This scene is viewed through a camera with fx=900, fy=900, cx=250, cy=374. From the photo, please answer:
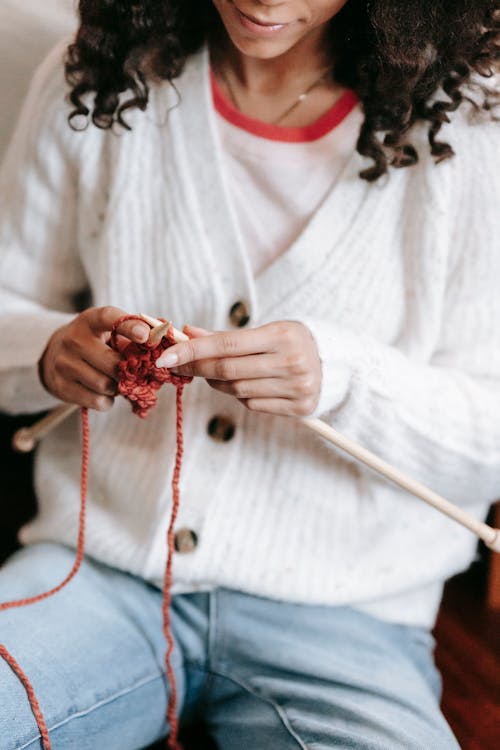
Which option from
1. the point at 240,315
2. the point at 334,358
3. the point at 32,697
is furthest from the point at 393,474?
the point at 32,697

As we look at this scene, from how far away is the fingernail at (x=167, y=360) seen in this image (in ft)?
2.24

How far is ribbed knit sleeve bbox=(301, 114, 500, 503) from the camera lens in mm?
825

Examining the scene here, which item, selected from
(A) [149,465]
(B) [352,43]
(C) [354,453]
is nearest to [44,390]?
(A) [149,465]

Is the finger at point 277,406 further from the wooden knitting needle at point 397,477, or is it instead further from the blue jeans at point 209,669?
the blue jeans at point 209,669

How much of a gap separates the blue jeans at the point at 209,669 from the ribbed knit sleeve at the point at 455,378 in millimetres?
184

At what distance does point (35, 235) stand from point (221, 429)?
30 centimetres

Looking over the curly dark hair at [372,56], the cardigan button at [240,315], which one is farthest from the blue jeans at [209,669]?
the curly dark hair at [372,56]

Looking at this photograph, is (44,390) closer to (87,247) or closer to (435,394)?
(87,247)

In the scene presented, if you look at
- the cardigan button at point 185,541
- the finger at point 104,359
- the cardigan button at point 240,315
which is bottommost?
the cardigan button at point 185,541

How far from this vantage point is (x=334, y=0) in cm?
76

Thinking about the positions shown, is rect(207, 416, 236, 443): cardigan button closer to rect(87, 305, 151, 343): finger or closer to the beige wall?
rect(87, 305, 151, 343): finger

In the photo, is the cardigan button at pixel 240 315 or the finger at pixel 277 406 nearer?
the finger at pixel 277 406

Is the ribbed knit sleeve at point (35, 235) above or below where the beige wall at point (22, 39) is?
below

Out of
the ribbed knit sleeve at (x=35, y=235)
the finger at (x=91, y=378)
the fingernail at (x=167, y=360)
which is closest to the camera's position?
the fingernail at (x=167, y=360)
